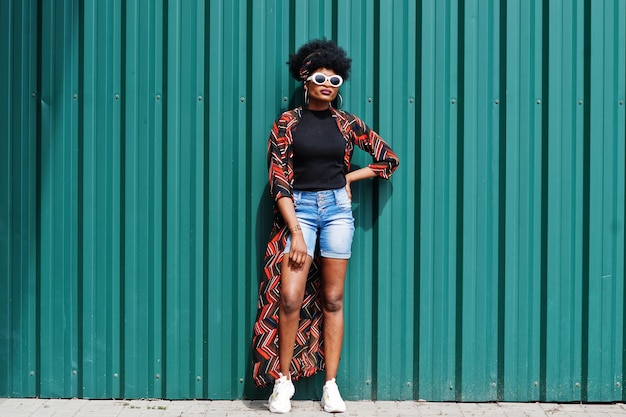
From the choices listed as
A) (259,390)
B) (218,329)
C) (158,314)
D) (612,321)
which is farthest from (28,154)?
(612,321)

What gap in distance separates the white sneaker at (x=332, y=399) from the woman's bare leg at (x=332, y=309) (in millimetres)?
60

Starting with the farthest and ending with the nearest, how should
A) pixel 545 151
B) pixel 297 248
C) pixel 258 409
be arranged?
pixel 545 151 → pixel 258 409 → pixel 297 248

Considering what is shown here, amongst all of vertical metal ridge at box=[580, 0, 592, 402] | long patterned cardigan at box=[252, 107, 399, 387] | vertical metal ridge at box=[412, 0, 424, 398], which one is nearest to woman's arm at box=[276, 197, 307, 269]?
long patterned cardigan at box=[252, 107, 399, 387]

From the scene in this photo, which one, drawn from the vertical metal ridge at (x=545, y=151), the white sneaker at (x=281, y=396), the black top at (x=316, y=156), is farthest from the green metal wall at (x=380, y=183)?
the white sneaker at (x=281, y=396)

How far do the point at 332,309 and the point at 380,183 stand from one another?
881mm

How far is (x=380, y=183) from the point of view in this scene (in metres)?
5.59

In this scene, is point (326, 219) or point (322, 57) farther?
point (326, 219)

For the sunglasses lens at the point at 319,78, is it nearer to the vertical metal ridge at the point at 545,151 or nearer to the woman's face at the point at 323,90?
the woman's face at the point at 323,90

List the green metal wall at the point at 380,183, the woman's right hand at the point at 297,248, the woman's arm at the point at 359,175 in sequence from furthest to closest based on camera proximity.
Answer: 1. the green metal wall at the point at 380,183
2. the woman's arm at the point at 359,175
3. the woman's right hand at the point at 297,248

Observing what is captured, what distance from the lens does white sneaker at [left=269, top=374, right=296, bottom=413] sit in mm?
5281

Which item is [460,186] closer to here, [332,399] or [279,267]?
[279,267]

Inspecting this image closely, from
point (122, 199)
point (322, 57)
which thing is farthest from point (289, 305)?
point (322, 57)

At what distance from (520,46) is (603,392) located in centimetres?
231

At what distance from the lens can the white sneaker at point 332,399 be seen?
5320 mm
